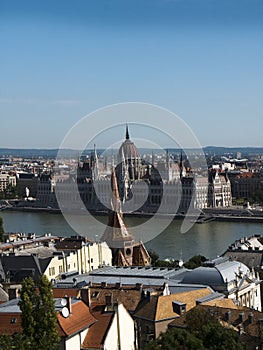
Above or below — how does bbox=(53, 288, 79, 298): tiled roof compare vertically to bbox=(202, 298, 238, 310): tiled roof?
above

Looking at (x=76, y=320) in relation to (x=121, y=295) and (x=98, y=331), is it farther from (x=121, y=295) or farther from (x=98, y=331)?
(x=121, y=295)

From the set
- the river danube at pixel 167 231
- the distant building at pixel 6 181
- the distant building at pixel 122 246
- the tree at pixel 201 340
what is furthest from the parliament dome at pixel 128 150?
the distant building at pixel 6 181

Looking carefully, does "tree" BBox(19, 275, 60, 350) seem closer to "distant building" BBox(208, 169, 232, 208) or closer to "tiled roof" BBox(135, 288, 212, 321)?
"tiled roof" BBox(135, 288, 212, 321)

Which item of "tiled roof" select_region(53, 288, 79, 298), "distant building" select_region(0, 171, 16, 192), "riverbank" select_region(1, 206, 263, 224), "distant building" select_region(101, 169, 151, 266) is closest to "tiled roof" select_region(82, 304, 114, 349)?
"tiled roof" select_region(53, 288, 79, 298)

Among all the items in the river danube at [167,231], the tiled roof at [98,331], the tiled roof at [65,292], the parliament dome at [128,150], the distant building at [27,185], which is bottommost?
the river danube at [167,231]

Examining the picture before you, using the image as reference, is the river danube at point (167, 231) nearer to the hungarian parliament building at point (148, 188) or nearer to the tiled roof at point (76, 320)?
the hungarian parliament building at point (148, 188)

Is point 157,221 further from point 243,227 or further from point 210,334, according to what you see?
point 210,334

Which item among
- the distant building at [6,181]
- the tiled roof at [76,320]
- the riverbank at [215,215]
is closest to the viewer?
the tiled roof at [76,320]
